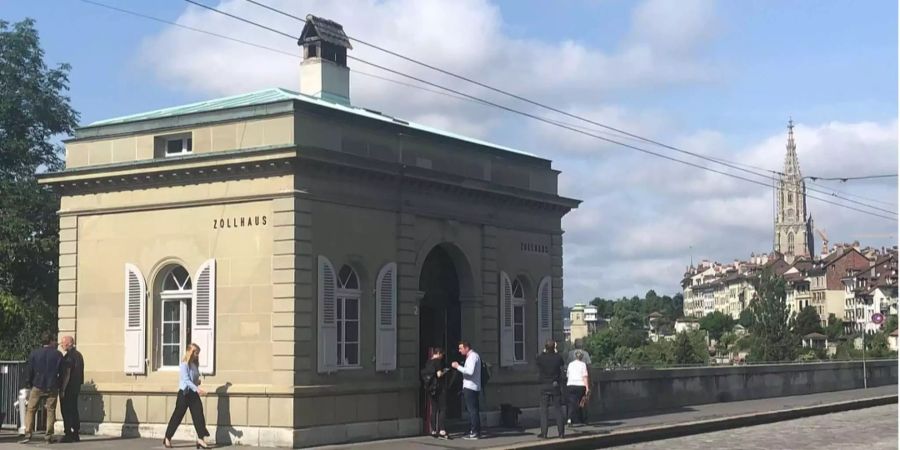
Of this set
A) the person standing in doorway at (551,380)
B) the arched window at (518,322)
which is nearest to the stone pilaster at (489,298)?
the arched window at (518,322)

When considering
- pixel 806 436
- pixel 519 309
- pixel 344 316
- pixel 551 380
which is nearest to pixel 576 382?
pixel 551 380

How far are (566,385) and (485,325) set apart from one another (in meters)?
1.92

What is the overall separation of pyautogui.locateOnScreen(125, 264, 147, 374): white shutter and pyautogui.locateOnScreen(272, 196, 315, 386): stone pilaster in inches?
105

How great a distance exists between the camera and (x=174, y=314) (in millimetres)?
20438

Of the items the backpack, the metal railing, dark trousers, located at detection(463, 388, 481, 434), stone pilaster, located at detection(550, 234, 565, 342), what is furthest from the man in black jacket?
stone pilaster, located at detection(550, 234, 565, 342)

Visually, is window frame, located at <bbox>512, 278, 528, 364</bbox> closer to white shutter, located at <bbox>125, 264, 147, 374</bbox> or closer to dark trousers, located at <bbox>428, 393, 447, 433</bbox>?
dark trousers, located at <bbox>428, 393, 447, 433</bbox>

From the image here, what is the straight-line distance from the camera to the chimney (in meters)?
24.1

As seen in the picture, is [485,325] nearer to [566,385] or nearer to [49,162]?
[566,385]

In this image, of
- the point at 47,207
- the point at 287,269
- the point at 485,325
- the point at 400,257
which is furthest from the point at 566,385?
the point at 47,207

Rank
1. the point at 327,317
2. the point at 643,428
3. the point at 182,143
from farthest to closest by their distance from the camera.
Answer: the point at 643,428 → the point at 182,143 → the point at 327,317

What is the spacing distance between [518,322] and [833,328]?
158368 mm

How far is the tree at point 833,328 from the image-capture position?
549 ft

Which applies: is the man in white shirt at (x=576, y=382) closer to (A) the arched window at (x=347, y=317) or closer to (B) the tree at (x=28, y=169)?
(A) the arched window at (x=347, y=317)

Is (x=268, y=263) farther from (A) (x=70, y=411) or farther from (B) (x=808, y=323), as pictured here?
(B) (x=808, y=323)
